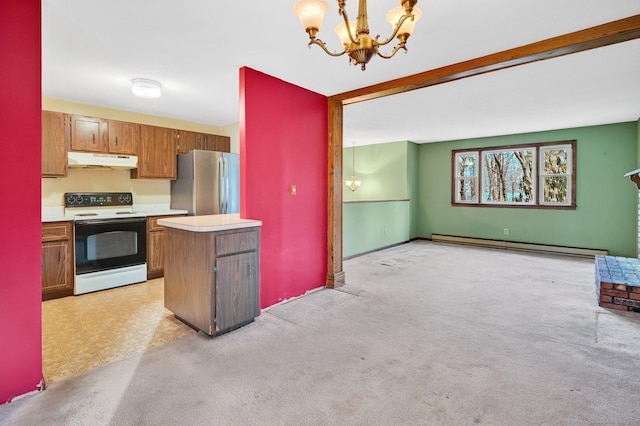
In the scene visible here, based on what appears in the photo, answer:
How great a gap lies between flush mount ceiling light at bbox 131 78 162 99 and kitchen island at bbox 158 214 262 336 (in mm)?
1518

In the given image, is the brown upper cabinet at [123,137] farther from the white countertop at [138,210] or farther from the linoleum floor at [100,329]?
the linoleum floor at [100,329]

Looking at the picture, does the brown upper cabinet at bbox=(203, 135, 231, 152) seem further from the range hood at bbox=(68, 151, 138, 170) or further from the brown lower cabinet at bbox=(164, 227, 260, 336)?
the brown lower cabinet at bbox=(164, 227, 260, 336)

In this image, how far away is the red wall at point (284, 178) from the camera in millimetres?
3068

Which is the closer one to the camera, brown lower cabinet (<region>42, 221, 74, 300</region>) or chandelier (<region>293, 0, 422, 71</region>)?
chandelier (<region>293, 0, 422, 71</region>)

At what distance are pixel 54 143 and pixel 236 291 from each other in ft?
9.80

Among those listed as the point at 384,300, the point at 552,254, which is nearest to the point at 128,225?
the point at 384,300

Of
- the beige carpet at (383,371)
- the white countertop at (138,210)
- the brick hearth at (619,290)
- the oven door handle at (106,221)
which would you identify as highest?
the white countertop at (138,210)

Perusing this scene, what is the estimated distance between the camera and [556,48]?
2.46 metres

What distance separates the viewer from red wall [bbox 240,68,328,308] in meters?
3.07

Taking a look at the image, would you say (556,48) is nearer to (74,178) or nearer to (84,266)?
(84,266)

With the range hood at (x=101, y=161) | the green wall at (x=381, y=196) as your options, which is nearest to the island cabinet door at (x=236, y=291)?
the range hood at (x=101, y=161)

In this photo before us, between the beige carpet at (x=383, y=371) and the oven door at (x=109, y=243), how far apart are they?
6.56ft

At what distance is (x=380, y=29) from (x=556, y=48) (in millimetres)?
1381

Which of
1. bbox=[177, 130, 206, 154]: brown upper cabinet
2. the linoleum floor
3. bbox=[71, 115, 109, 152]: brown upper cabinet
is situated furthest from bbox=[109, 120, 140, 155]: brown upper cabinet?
the linoleum floor
